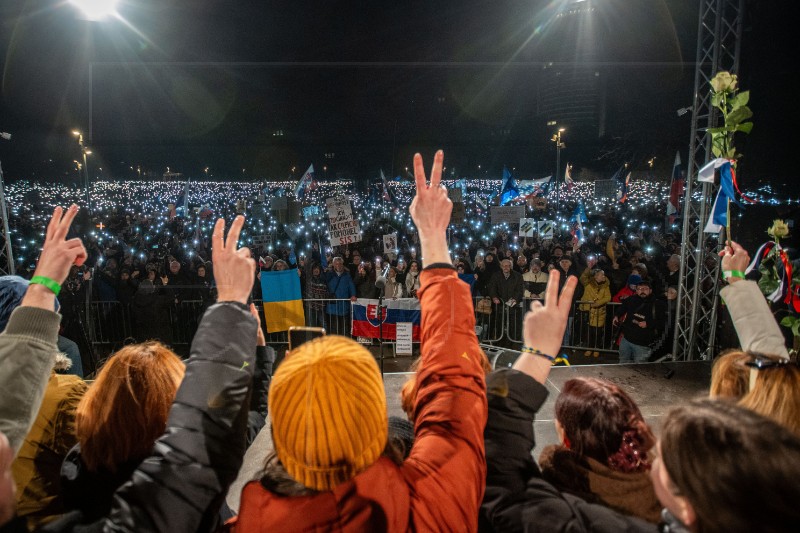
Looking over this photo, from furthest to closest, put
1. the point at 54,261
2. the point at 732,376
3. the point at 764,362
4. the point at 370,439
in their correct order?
the point at 732,376 < the point at 764,362 < the point at 54,261 < the point at 370,439

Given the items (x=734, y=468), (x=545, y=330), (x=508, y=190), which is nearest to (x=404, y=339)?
(x=545, y=330)

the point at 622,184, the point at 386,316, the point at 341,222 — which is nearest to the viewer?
the point at 386,316

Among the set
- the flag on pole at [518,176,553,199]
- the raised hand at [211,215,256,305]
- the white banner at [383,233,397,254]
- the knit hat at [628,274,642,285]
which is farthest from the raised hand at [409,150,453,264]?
the flag on pole at [518,176,553,199]

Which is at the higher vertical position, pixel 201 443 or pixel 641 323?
pixel 201 443

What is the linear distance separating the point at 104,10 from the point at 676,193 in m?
11.0

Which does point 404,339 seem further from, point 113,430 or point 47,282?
point 47,282

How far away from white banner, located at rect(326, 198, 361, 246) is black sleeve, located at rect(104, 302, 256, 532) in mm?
7639

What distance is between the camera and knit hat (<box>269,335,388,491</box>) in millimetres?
847

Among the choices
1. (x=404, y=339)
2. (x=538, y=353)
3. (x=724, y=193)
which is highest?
(x=724, y=193)

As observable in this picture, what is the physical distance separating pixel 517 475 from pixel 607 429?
611 millimetres

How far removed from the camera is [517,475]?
124 cm

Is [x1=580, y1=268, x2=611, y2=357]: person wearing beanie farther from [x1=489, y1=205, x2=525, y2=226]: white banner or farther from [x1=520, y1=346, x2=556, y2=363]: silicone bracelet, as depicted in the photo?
[x1=520, y1=346, x2=556, y2=363]: silicone bracelet

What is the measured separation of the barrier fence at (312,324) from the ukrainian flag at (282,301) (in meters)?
0.75

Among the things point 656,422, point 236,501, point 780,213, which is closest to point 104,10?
point 236,501
